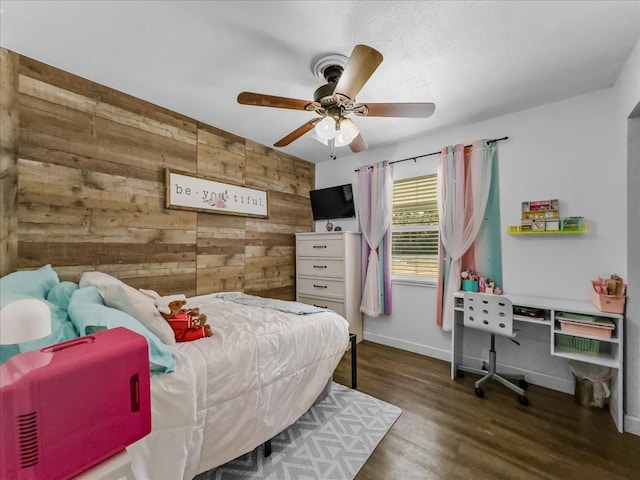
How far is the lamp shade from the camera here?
0.68m

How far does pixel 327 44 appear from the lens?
1.74 meters

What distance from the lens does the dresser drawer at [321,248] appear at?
3.43 m

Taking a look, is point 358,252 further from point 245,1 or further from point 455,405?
point 245,1

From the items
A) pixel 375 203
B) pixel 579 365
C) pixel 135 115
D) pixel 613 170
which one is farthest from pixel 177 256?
pixel 613 170

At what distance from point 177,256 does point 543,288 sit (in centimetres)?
346

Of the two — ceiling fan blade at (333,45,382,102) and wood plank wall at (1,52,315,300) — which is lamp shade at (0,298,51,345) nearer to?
ceiling fan blade at (333,45,382,102)

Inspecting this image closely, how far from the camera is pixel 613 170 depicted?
87.3 inches

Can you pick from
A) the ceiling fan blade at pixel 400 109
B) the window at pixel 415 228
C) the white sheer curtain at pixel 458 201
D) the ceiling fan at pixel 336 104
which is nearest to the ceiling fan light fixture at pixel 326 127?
the ceiling fan at pixel 336 104

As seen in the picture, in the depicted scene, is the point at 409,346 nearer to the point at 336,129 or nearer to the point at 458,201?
the point at 458,201

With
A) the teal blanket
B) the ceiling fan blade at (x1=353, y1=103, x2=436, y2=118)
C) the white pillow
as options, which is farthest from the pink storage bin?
the white pillow

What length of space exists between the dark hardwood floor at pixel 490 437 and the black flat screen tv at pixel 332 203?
82.9 inches

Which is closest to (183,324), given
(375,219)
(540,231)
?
(375,219)

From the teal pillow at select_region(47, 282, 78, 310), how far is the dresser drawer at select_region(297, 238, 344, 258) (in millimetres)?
2466

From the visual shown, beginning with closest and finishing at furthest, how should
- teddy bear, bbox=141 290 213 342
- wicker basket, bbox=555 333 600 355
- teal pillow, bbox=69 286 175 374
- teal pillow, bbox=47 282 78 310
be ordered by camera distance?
teal pillow, bbox=69 286 175 374
teal pillow, bbox=47 282 78 310
teddy bear, bbox=141 290 213 342
wicker basket, bbox=555 333 600 355
